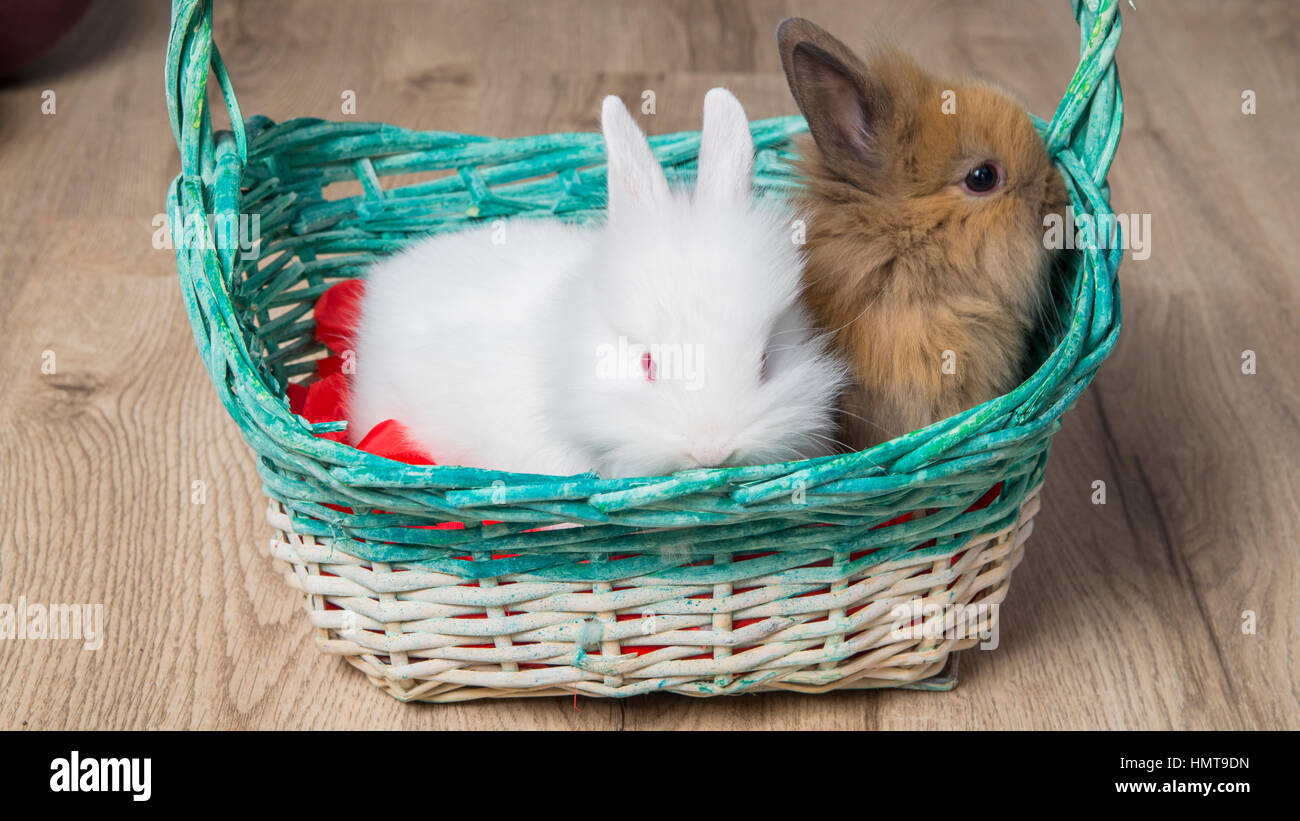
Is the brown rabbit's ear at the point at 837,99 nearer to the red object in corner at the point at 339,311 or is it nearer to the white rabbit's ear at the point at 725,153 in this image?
the white rabbit's ear at the point at 725,153

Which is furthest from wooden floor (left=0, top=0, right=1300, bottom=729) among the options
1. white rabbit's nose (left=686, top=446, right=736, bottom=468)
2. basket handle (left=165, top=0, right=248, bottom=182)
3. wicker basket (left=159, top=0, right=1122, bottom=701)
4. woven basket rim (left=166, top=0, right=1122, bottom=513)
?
basket handle (left=165, top=0, right=248, bottom=182)

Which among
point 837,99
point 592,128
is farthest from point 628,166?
point 592,128

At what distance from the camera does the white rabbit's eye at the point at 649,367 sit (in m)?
1.04

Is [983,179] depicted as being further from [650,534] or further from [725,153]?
[650,534]

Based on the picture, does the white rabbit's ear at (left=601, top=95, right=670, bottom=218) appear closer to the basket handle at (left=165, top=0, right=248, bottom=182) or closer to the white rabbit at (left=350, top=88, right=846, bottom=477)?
the white rabbit at (left=350, top=88, right=846, bottom=477)

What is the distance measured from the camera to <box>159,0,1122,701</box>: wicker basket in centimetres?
102

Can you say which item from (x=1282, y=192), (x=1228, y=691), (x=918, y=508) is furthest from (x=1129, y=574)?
(x=1282, y=192)

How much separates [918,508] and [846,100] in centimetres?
36

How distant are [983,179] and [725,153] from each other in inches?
9.1

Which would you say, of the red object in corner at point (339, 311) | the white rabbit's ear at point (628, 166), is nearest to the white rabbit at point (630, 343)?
the white rabbit's ear at point (628, 166)

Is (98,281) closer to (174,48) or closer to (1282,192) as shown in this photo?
(174,48)

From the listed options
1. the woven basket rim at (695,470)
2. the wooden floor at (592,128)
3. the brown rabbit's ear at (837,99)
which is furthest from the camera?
the wooden floor at (592,128)

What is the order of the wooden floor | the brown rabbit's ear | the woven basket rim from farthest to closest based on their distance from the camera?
the wooden floor
the brown rabbit's ear
the woven basket rim

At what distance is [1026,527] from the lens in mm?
1254
